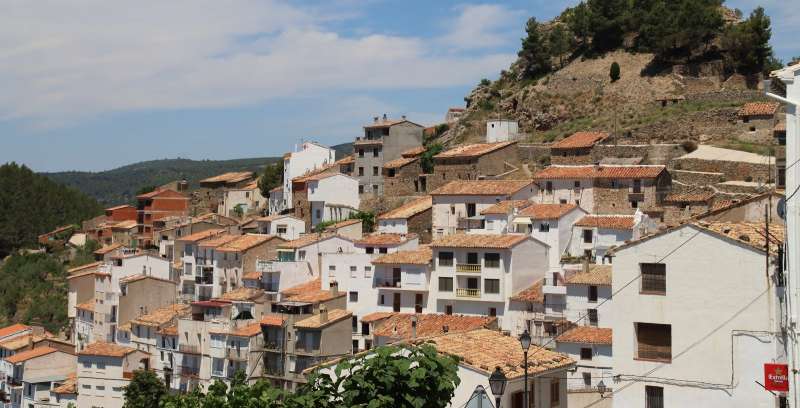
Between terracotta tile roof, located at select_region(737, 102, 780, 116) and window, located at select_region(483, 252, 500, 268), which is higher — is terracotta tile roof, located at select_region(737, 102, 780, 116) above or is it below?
above

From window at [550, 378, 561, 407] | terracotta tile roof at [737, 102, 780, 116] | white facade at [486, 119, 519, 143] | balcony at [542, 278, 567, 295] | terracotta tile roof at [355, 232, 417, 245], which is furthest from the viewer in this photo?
white facade at [486, 119, 519, 143]

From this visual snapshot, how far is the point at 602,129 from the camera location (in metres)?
70.4

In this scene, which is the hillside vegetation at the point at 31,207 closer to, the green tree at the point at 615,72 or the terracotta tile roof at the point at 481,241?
the green tree at the point at 615,72

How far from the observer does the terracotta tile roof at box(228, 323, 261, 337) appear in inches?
2130

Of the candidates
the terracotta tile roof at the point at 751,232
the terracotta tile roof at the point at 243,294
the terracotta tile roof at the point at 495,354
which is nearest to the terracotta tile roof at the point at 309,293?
the terracotta tile roof at the point at 243,294

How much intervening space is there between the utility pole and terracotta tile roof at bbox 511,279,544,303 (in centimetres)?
2880

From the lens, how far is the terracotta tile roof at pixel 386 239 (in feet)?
189

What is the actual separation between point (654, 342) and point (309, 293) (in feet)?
116

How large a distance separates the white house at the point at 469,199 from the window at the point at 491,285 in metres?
7.48

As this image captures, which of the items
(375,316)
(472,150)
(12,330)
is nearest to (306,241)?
(375,316)

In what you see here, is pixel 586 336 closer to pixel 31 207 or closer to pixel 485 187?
pixel 485 187

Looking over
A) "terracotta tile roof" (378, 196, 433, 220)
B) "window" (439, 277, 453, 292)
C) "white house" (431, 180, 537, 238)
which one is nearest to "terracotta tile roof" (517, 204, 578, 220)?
"white house" (431, 180, 537, 238)

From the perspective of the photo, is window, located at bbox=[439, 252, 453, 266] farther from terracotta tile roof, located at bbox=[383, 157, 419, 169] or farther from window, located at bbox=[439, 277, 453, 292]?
terracotta tile roof, located at bbox=[383, 157, 419, 169]

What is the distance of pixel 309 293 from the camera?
56.4m
